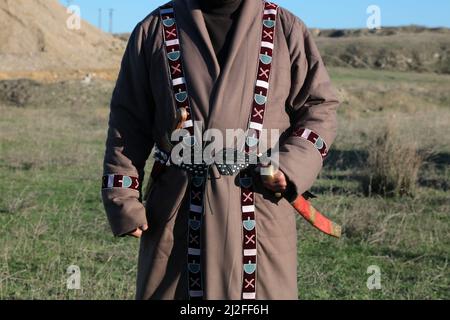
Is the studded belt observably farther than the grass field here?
No

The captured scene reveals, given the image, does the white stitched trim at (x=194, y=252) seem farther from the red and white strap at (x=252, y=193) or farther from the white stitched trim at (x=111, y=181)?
the white stitched trim at (x=111, y=181)

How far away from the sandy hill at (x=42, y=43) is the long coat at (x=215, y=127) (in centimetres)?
3188

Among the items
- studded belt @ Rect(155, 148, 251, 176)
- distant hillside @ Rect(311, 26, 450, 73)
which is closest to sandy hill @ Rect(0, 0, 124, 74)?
distant hillside @ Rect(311, 26, 450, 73)

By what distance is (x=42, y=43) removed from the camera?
38.2 metres

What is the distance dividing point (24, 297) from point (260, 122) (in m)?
2.49

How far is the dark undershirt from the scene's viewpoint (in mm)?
2748

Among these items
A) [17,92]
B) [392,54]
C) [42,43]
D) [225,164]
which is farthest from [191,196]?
[392,54]

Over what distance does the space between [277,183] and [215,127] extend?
28cm

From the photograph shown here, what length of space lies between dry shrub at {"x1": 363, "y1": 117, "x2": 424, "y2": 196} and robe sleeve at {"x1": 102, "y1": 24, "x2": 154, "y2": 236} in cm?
561

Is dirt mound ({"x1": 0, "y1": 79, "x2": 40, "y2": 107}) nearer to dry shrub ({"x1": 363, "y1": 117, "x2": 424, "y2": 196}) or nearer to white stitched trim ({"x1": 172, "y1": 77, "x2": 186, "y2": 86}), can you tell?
dry shrub ({"x1": 363, "y1": 117, "x2": 424, "y2": 196})

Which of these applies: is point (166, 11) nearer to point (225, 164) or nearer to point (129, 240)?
point (225, 164)

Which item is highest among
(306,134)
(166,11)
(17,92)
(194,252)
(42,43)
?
(42,43)

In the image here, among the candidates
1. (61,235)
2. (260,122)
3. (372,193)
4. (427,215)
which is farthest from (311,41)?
(372,193)

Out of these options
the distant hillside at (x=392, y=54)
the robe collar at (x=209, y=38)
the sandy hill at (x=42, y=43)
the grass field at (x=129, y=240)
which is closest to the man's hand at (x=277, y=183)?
the robe collar at (x=209, y=38)
